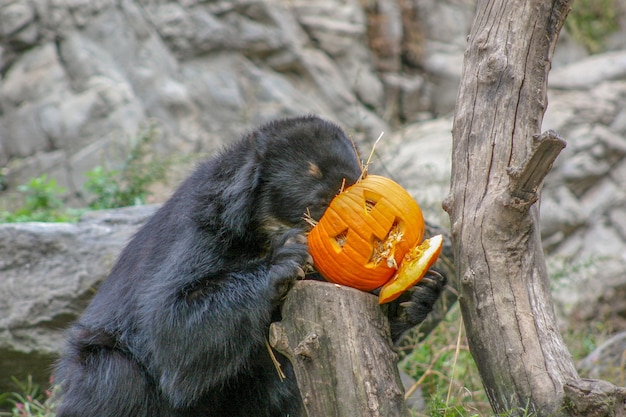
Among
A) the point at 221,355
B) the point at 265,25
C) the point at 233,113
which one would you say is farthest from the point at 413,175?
the point at 221,355

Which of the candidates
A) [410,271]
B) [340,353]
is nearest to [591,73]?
[410,271]

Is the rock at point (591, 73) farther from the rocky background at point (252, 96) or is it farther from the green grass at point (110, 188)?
the green grass at point (110, 188)

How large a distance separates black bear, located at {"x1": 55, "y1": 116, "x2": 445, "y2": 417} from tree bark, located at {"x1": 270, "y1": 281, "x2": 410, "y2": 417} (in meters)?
0.31

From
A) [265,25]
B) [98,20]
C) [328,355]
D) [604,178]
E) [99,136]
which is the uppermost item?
[328,355]

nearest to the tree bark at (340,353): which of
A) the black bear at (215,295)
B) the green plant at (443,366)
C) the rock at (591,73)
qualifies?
the black bear at (215,295)

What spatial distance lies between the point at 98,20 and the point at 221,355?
7.27 meters

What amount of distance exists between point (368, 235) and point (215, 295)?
0.83 meters

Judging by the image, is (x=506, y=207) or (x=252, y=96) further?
(x=252, y=96)

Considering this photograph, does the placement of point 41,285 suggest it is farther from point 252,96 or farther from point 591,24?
point 591,24

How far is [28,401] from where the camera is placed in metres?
5.00

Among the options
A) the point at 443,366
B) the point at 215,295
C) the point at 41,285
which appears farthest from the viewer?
the point at 443,366

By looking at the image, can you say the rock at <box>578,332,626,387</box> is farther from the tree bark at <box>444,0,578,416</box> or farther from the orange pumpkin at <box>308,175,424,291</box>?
the orange pumpkin at <box>308,175,424,291</box>

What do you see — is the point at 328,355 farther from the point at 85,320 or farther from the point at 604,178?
the point at 604,178

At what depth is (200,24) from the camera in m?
10.3
